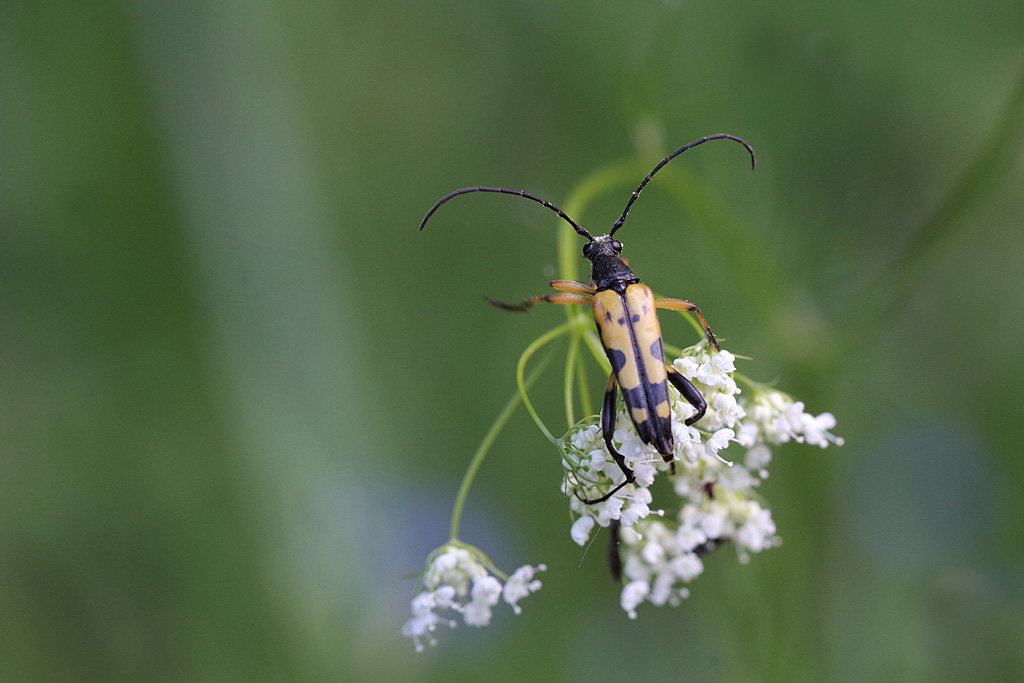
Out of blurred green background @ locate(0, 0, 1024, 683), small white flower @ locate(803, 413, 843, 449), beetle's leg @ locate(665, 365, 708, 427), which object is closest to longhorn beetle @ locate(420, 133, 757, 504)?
beetle's leg @ locate(665, 365, 708, 427)

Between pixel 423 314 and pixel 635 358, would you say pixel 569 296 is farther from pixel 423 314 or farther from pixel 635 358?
pixel 423 314

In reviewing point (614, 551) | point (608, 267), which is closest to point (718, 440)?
point (614, 551)

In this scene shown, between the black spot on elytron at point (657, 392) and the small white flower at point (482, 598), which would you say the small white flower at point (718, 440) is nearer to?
the black spot on elytron at point (657, 392)

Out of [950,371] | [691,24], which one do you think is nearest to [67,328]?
[691,24]

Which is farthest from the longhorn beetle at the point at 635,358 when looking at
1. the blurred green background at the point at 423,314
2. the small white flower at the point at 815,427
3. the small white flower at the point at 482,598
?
the blurred green background at the point at 423,314

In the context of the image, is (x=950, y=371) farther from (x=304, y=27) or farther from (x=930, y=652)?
(x=304, y=27)

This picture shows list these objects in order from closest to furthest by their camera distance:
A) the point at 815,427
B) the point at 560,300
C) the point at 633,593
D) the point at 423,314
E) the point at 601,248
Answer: the point at 815,427 → the point at 633,593 → the point at 560,300 → the point at 601,248 → the point at 423,314
